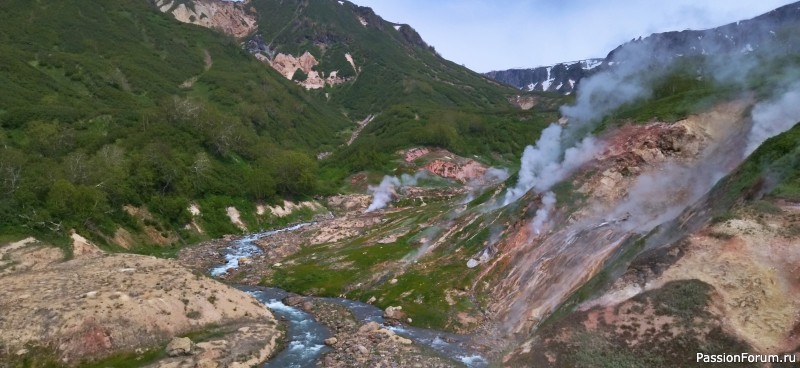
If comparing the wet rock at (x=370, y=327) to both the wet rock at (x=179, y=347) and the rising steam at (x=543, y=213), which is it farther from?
the rising steam at (x=543, y=213)

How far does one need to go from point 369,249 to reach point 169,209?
37907 millimetres

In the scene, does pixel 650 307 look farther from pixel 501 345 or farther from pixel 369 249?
pixel 369 249

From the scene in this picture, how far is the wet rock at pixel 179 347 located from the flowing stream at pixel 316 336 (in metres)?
5.45

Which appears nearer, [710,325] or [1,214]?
[710,325]

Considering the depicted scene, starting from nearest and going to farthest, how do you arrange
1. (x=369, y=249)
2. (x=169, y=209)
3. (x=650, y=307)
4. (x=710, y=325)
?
(x=710, y=325)
(x=650, y=307)
(x=369, y=249)
(x=169, y=209)

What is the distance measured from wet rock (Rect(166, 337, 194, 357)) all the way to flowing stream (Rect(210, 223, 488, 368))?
5.45 meters

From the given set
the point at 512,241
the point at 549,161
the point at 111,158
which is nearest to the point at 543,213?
the point at 512,241

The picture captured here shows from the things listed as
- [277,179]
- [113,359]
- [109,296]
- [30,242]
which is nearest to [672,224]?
[113,359]

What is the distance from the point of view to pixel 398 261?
61906mm

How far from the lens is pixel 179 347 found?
3444cm

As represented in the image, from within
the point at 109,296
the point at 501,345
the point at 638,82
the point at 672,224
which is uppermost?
the point at 638,82

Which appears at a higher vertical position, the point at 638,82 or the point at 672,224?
the point at 638,82

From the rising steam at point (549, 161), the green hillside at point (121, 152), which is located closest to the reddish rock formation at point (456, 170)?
the green hillside at point (121, 152)

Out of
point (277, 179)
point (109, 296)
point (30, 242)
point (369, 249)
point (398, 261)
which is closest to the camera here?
point (109, 296)
